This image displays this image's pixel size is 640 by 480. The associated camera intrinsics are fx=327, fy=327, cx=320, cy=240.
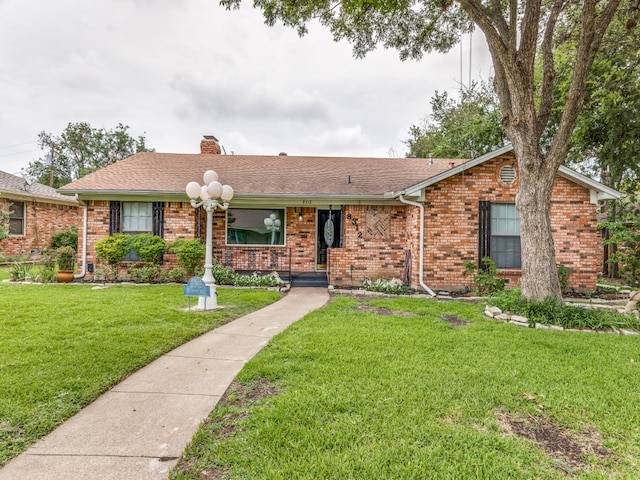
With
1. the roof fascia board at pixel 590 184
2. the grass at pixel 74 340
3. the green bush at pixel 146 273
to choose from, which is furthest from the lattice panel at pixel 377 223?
the green bush at pixel 146 273

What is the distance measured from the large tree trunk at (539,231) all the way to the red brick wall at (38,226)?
15.4 metres

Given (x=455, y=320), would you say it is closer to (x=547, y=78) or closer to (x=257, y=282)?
(x=547, y=78)

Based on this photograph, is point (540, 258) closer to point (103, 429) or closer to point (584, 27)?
point (584, 27)

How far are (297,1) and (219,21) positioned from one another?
3.78 meters

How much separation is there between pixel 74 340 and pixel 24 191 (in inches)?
556

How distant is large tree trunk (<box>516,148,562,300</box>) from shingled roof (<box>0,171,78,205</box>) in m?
16.9

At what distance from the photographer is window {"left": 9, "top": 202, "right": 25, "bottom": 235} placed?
13.8 m

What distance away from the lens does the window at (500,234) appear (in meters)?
8.50

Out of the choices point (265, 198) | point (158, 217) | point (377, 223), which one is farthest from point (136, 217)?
point (377, 223)

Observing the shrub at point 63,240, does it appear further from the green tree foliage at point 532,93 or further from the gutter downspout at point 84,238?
the green tree foliage at point 532,93

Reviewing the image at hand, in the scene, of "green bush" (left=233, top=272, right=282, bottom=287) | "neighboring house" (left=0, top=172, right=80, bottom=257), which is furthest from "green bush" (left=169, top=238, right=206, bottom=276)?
"neighboring house" (left=0, top=172, right=80, bottom=257)

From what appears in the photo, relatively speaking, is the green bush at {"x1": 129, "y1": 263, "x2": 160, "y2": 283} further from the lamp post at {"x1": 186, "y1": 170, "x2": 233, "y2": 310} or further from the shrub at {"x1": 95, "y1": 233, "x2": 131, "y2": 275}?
the lamp post at {"x1": 186, "y1": 170, "x2": 233, "y2": 310}

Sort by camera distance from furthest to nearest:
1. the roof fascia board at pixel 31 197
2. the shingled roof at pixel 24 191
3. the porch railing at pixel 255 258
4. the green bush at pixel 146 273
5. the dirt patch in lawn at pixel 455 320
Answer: the shingled roof at pixel 24 191
the roof fascia board at pixel 31 197
the porch railing at pixel 255 258
the green bush at pixel 146 273
the dirt patch in lawn at pixel 455 320

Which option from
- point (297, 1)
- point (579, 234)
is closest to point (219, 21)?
point (297, 1)
